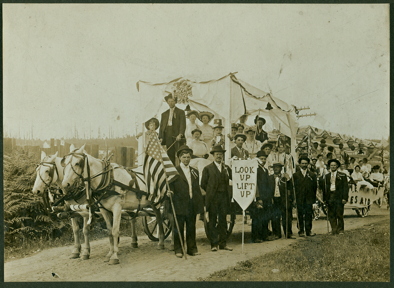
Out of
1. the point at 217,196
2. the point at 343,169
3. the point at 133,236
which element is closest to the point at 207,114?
the point at 217,196

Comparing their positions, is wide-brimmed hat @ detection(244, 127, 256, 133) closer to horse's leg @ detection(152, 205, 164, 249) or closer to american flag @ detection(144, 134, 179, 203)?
american flag @ detection(144, 134, 179, 203)

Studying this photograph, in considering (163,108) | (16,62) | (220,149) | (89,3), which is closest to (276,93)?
(220,149)

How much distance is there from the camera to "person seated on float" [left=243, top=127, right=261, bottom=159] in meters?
7.25

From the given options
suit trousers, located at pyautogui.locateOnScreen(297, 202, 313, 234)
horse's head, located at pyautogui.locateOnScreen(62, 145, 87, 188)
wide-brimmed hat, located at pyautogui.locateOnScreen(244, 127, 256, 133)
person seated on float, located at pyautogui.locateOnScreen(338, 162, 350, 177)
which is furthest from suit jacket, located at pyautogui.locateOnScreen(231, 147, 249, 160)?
horse's head, located at pyautogui.locateOnScreen(62, 145, 87, 188)

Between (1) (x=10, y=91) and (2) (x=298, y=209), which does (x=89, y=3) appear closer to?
(1) (x=10, y=91)

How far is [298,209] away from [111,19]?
15.7 feet

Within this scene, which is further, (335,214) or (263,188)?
(335,214)

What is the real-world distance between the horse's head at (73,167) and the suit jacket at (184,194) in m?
1.50

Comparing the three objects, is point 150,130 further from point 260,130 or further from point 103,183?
point 260,130

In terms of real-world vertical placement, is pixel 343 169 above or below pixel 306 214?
above

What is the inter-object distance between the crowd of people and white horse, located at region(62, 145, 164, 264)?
747 mm

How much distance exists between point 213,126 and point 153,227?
7.07ft

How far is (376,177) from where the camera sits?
24.3ft

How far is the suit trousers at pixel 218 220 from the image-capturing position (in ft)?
22.8
